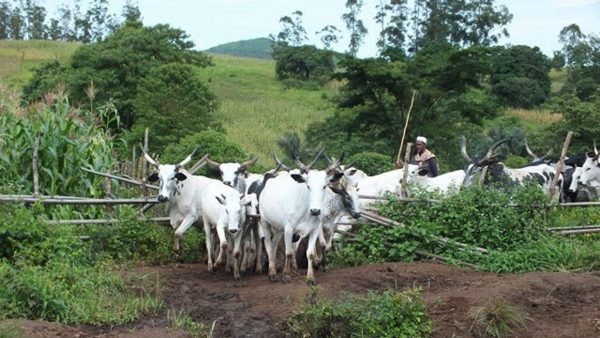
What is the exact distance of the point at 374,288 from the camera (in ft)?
29.2

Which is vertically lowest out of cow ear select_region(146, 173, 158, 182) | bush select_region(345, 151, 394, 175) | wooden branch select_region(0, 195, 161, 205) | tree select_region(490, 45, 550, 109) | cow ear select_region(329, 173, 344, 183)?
bush select_region(345, 151, 394, 175)

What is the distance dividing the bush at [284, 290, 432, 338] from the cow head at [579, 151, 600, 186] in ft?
23.1

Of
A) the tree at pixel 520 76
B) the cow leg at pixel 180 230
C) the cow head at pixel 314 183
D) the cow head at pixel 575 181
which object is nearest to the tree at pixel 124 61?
the cow head at pixel 575 181

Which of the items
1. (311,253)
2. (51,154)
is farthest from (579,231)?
(51,154)

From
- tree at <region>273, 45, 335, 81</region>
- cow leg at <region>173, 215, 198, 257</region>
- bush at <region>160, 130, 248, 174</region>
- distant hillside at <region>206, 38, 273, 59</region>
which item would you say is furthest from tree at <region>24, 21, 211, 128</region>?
distant hillside at <region>206, 38, 273, 59</region>

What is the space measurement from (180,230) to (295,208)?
171 cm

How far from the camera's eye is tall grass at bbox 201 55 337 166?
28875mm

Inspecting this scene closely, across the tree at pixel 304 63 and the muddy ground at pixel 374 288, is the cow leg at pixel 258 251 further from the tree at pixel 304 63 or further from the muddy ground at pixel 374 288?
the tree at pixel 304 63

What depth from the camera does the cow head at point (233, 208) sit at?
9203 millimetres

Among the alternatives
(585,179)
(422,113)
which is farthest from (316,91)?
(585,179)

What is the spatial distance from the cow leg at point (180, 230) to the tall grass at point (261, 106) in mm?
14542

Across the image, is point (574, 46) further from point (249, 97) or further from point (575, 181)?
point (575, 181)

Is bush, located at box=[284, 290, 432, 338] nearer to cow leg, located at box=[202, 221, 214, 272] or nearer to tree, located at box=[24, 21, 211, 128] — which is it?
cow leg, located at box=[202, 221, 214, 272]

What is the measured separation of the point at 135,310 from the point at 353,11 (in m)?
43.4
